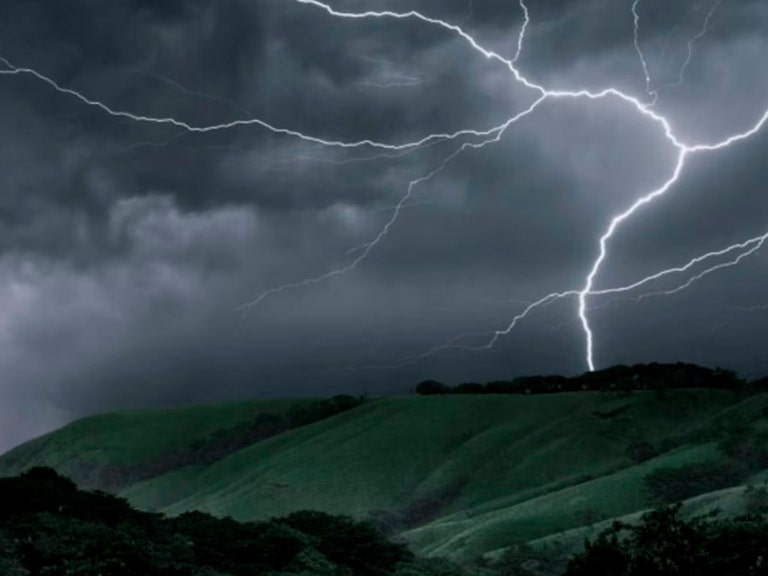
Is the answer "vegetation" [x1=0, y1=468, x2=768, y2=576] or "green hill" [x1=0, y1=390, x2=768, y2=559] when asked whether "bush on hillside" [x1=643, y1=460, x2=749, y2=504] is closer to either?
"green hill" [x1=0, y1=390, x2=768, y2=559]

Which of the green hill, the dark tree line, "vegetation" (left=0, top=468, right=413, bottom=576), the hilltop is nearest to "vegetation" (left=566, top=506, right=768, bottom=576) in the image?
"vegetation" (left=0, top=468, right=413, bottom=576)

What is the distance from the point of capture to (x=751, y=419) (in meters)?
70.9

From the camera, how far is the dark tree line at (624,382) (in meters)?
92.9

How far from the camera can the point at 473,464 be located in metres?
81.2

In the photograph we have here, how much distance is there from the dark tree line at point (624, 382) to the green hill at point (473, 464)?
535cm

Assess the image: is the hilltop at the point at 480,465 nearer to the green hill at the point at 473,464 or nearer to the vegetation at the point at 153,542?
the green hill at the point at 473,464

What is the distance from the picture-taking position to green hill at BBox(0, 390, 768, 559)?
58.2 meters

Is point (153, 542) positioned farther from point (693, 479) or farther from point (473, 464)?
point (473, 464)

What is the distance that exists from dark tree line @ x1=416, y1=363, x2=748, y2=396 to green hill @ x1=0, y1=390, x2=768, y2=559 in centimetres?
535

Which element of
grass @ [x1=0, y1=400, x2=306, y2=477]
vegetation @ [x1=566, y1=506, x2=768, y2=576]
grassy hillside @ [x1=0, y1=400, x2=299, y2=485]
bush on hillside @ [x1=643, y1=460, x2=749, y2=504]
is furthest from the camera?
grass @ [x1=0, y1=400, x2=306, y2=477]

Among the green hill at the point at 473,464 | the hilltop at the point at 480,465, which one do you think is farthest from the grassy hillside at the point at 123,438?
the green hill at the point at 473,464

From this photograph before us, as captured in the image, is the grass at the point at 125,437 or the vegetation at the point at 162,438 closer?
the vegetation at the point at 162,438

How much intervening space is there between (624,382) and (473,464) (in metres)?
23.1

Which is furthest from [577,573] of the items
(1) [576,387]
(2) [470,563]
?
(1) [576,387]
